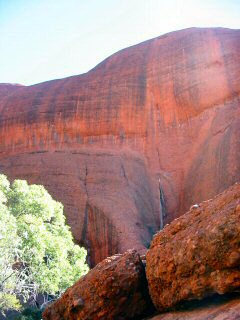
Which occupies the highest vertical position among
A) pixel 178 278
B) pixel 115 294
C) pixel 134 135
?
pixel 134 135

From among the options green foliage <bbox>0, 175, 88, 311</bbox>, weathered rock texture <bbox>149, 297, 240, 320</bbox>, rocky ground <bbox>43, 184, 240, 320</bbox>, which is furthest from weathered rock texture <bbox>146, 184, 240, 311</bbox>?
green foliage <bbox>0, 175, 88, 311</bbox>

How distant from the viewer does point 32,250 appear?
16938 millimetres

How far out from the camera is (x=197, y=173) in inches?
1313

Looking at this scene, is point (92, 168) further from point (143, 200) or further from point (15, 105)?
point (15, 105)

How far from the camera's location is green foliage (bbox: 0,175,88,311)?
15641 millimetres

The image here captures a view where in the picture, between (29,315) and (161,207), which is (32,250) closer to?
(29,315)

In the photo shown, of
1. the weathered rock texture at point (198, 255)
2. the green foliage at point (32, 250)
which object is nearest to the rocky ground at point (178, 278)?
the weathered rock texture at point (198, 255)

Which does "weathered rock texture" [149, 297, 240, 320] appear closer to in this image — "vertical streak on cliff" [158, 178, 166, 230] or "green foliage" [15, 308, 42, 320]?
"green foliage" [15, 308, 42, 320]

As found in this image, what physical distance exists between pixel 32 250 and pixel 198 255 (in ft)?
42.5

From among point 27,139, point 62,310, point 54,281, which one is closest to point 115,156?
point 27,139

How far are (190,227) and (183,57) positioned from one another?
3428 cm

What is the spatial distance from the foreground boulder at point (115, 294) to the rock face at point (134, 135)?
23172 millimetres

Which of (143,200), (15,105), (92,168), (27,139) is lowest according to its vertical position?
(143,200)

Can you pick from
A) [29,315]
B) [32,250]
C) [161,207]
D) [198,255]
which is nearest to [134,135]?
[161,207]
